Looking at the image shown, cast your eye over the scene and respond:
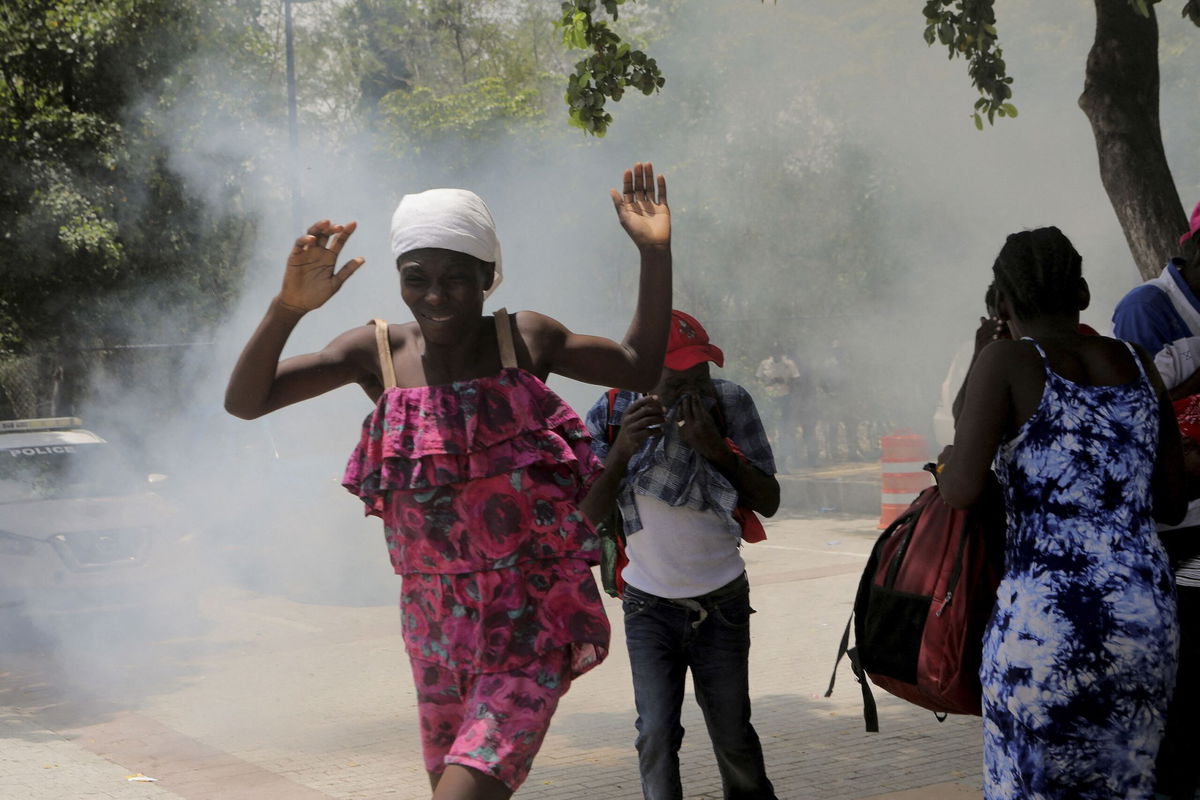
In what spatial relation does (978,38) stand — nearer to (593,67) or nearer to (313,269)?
(593,67)

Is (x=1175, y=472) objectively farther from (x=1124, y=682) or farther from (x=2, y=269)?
(x=2, y=269)

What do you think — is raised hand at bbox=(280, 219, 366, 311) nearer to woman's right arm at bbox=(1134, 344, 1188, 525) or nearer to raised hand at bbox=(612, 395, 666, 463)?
raised hand at bbox=(612, 395, 666, 463)

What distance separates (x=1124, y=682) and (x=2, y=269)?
12.1 meters

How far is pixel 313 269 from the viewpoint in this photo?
2740mm

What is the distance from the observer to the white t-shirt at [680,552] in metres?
3.83

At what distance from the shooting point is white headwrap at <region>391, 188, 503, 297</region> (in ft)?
9.01

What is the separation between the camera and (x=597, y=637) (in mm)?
2768

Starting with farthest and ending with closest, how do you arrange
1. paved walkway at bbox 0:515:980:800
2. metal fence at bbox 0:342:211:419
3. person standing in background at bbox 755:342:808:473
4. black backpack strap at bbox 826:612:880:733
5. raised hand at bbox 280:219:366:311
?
1. person standing in background at bbox 755:342:808:473
2. metal fence at bbox 0:342:211:419
3. paved walkway at bbox 0:515:980:800
4. black backpack strap at bbox 826:612:880:733
5. raised hand at bbox 280:219:366:311

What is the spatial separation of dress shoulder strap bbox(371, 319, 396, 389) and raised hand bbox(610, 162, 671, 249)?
549 millimetres

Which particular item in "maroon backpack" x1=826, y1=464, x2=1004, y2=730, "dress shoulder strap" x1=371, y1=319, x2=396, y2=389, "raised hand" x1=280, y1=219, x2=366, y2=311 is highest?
"raised hand" x1=280, y1=219, x2=366, y2=311

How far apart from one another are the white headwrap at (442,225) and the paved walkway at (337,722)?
2954mm

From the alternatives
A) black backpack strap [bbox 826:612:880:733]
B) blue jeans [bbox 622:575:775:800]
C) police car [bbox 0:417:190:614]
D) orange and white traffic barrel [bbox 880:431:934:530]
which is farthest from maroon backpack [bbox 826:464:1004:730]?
orange and white traffic barrel [bbox 880:431:934:530]

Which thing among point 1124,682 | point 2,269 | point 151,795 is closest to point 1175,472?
point 1124,682

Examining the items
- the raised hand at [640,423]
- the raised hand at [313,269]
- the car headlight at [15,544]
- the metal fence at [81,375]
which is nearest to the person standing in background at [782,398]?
the metal fence at [81,375]
